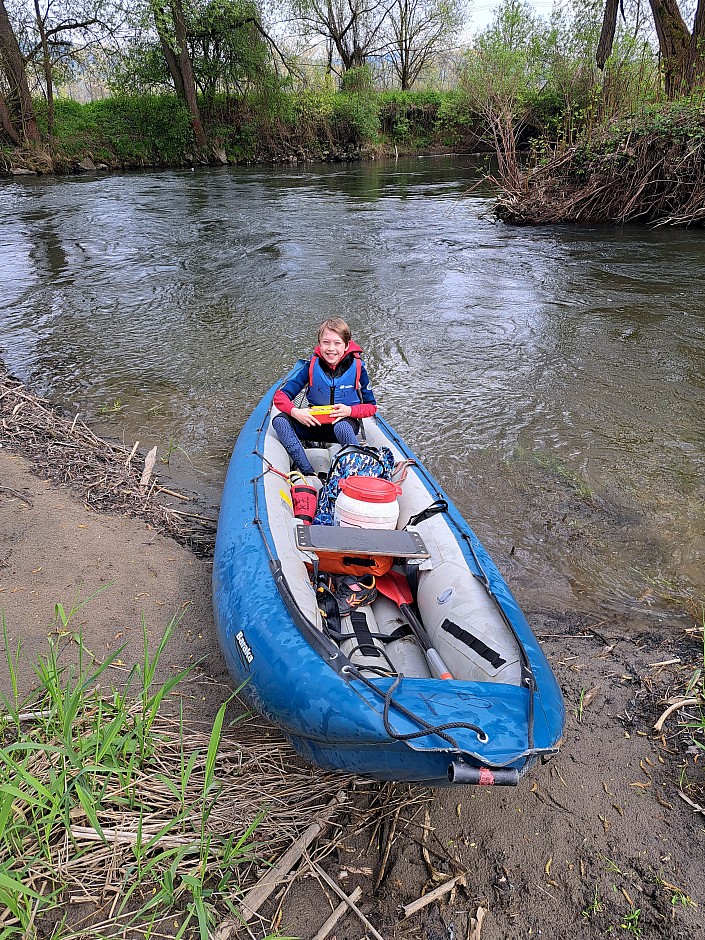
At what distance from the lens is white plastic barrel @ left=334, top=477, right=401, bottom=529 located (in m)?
2.75

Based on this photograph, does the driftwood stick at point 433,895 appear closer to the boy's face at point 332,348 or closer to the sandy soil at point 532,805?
the sandy soil at point 532,805

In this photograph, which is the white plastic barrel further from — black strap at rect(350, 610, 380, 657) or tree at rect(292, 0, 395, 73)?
tree at rect(292, 0, 395, 73)

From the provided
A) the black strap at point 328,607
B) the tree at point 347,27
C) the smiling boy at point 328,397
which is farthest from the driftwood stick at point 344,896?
the tree at point 347,27

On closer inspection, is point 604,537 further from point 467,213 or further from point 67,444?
point 467,213

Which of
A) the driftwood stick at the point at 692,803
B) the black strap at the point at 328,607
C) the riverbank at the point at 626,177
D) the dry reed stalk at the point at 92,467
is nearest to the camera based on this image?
the driftwood stick at the point at 692,803

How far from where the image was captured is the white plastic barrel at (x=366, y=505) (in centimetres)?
275

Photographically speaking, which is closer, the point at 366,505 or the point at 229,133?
the point at 366,505

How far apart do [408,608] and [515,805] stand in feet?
2.82

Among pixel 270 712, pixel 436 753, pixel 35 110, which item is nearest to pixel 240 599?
pixel 270 712

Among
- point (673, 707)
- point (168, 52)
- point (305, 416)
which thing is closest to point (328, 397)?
point (305, 416)

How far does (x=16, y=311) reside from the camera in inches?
279

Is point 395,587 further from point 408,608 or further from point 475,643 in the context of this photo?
point 475,643

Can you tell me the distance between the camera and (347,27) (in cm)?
2567

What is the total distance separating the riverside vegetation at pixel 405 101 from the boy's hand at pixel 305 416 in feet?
25.3
